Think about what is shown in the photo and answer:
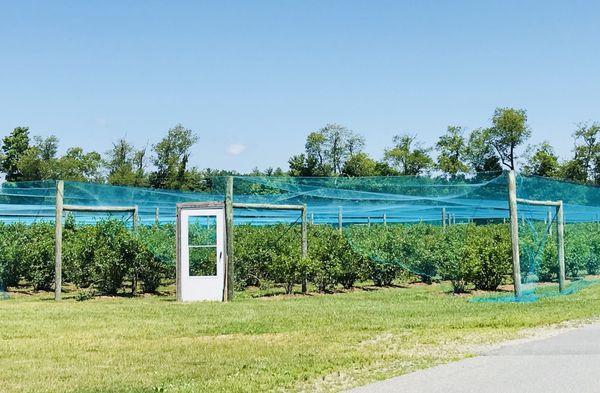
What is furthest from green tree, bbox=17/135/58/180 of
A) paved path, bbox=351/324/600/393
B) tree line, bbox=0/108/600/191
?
paved path, bbox=351/324/600/393

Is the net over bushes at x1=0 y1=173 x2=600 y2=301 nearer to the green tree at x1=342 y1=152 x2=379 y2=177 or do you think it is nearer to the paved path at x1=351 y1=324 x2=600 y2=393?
the paved path at x1=351 y1=324 x2=600 y2=393

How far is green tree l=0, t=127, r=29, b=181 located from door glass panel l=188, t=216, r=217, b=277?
63365mm

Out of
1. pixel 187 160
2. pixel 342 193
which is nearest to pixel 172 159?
pixel 187 160

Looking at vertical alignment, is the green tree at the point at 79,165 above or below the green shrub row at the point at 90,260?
above

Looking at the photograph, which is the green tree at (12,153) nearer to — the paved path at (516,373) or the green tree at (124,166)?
the green tree at (124,166)

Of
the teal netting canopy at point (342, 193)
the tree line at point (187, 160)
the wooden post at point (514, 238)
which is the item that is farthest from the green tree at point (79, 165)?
the wooden post at point (514, 238)

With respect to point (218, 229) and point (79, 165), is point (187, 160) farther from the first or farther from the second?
point (218, 229)

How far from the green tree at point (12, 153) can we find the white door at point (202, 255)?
63430 mm

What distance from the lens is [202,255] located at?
17.6 m

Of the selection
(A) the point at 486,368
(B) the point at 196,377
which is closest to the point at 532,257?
(A) the point at 486,368

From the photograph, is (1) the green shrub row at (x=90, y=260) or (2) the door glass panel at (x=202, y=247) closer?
(2) the door glass panel at (x=202, y=247)

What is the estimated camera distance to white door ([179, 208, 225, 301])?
17203 millimetres

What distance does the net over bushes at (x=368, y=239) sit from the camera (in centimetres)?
1831

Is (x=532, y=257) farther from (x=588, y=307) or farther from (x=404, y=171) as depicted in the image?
(x=404, y=171)
